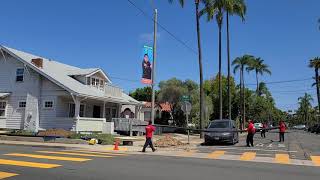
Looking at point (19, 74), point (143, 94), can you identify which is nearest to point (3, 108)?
point (19, 74)

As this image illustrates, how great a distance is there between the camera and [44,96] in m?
33.9

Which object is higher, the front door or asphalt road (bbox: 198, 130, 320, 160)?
the front door

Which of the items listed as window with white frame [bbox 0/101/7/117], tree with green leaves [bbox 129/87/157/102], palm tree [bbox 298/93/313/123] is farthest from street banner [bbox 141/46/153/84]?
palm tree [bbox 298/93/313/123]

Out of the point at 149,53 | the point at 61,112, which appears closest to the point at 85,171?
→ the point at 149,53

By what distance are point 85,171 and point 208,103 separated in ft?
152

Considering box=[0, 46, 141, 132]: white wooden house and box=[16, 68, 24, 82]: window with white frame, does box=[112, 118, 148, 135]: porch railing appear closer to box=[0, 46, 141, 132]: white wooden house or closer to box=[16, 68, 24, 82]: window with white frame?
box=[0, 46, 141, 132]: white wooden house

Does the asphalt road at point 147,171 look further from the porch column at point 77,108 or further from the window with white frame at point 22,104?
the window with white frame at point 22,104

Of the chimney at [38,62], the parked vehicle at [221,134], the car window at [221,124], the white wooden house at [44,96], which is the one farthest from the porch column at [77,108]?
the car window at [221,124]

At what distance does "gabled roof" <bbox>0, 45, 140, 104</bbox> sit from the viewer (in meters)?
32.6

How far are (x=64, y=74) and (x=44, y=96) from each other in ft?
11.6

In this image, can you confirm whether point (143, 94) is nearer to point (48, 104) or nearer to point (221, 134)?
point (48, 104)

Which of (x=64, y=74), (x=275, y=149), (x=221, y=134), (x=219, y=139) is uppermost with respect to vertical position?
(x=64, y=74)

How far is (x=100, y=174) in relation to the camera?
11336mm

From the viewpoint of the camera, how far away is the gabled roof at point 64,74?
32.6 metres
